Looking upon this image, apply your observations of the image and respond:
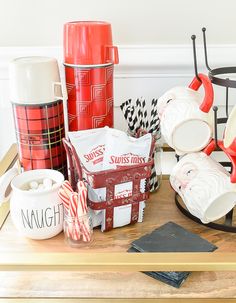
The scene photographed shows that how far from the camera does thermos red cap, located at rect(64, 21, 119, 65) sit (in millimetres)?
661

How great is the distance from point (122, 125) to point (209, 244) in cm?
40

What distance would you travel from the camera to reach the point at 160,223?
683 mm

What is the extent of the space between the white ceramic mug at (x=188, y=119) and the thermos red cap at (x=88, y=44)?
0.13 meters

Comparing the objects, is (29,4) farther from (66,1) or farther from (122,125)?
(122,125)

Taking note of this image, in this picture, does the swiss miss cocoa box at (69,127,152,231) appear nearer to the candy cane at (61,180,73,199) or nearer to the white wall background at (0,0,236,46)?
the candy cane at (61,180,73,199)

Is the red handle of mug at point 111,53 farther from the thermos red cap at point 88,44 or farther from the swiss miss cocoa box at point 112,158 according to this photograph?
the swiss miss cocoa box at point 112,158

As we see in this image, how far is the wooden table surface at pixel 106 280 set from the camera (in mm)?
557

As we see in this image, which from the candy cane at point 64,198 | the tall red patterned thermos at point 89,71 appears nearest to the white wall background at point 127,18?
the tall red patterned thermos at point 89,71

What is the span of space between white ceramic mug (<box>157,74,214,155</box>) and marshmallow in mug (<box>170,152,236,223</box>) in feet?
0.07

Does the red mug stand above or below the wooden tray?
above

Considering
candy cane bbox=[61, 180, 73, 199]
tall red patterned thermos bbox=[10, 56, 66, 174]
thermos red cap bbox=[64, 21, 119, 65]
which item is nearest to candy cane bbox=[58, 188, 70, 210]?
candy cane bbox=[61, 180, 73, 199]

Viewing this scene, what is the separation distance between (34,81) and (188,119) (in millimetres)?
261

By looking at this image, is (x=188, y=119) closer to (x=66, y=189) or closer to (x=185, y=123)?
(x=185, y=123)

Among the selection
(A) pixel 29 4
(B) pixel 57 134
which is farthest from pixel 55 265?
(A) pixel 29 4
